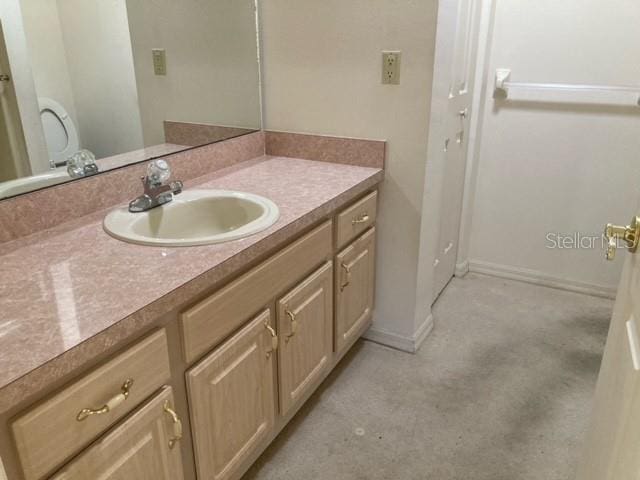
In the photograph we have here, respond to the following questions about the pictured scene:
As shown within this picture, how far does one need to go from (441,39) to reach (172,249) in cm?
123

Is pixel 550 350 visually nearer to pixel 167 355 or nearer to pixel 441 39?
pixel 441 39

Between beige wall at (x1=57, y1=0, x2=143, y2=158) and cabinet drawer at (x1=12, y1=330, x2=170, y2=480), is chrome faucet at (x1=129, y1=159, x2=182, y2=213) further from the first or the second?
cabinet drawer at (x1=12, y1=330, x2=170, y2=480)

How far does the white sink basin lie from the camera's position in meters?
1.38

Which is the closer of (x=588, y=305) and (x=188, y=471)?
(x=188, y=471)

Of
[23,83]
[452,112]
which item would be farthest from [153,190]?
[452,112]

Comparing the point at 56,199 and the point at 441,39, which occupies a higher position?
the point at 441,39

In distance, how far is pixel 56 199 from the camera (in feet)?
4.50

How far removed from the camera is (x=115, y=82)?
158cm

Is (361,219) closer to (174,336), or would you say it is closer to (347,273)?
(347,273)

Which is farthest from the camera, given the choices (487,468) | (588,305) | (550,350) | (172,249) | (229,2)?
(588,305)

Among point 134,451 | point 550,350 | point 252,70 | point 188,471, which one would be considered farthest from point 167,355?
point 550,350

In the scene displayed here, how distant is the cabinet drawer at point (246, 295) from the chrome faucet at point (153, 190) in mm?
414

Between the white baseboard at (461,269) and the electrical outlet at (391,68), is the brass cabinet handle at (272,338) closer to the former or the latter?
the electrical outlet at (391,68)

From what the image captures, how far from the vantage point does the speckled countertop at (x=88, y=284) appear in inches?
32.3
